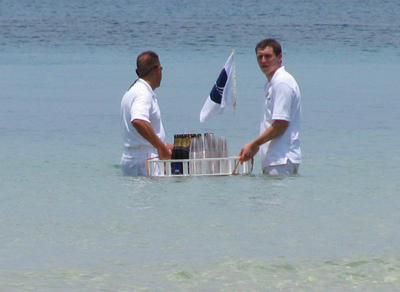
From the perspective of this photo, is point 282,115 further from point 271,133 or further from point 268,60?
point 268,60

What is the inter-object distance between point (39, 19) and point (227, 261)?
173ft

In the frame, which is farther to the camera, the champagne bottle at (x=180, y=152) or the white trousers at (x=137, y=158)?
the white trousers at (x=137, y=158)

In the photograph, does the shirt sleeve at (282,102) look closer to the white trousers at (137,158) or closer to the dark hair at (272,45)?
the dark hair at (272,45)

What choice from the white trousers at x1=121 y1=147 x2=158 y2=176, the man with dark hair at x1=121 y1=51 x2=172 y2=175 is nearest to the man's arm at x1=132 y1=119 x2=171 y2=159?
the man with dark hair at x1=121 y1=51 x2=172 y2=175

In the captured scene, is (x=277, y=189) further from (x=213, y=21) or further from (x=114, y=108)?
(x=213, y=21)

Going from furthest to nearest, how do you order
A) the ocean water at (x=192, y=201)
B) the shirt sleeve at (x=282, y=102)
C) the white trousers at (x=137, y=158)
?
the white trousers at (x=137, y=158) → the shirt sleeve at (x=282, y=102) → the ocean water at (x=192, y=201)

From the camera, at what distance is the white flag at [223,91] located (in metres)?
8.16

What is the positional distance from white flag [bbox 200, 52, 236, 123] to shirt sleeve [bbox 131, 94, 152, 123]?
2.57 feet

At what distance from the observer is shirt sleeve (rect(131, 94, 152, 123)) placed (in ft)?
24.9

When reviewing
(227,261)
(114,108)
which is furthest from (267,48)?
(114,108)

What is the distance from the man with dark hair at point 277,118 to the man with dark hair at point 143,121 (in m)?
0.94

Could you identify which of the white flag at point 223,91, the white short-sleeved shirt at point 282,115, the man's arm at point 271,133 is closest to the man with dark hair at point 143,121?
the white flag at point 223,91

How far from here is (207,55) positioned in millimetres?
30984

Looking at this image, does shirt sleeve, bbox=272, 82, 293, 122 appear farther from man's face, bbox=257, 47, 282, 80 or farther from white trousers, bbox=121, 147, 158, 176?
white trousers, bbox=121, 147, 158, 176
